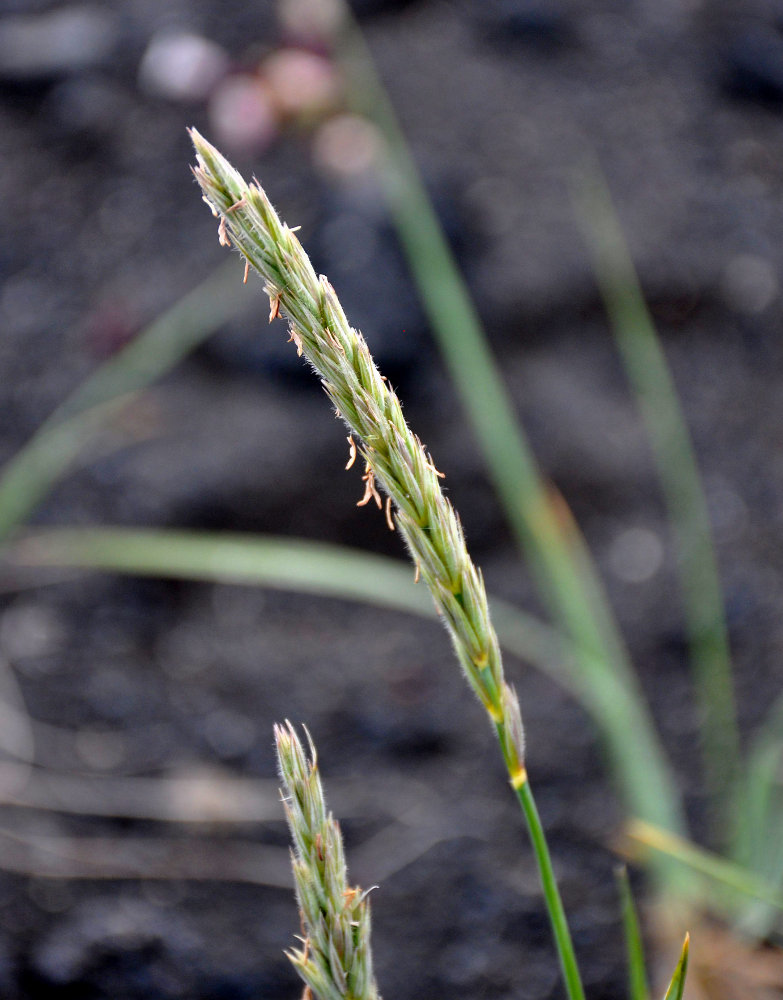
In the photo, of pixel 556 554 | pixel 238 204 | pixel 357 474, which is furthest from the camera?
pixel 357 474

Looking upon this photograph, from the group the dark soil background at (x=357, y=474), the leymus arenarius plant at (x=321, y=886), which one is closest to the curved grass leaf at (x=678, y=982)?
the leymus arenarius plant at (x=321, y=886)

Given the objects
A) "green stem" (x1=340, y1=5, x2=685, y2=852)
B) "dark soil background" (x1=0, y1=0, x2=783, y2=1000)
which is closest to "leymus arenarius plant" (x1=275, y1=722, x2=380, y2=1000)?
"green stem" (x1=340, y1=5, x2=685, y2=852)

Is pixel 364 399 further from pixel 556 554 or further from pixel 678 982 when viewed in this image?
pixel 556 554

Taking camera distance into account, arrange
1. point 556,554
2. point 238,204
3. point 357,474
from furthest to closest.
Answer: point 357,474
point 556,554
point 238,204

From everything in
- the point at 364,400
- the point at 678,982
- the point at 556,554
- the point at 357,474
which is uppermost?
the point at 364,400

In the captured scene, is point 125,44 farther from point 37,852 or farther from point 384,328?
point 37,852

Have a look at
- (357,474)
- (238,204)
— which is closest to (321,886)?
(238,204)

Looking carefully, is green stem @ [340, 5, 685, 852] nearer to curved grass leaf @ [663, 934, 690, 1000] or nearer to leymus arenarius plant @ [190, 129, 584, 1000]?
curved grass leaf @ [663, 934, 690, 1000]
